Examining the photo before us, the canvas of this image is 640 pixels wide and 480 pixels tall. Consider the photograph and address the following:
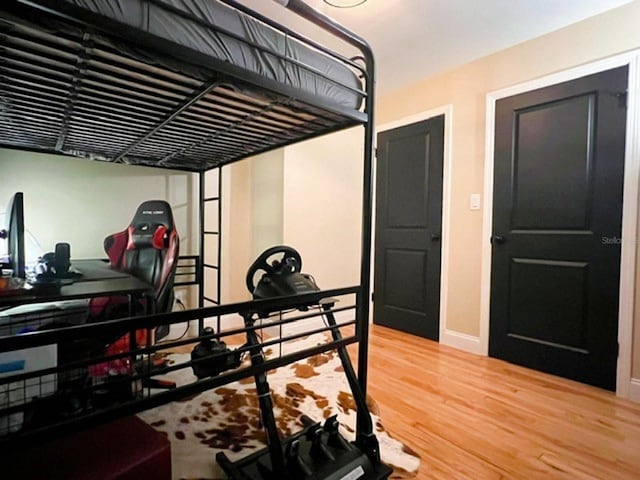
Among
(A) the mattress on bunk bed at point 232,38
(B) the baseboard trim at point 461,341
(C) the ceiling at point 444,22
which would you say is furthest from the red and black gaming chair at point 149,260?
(B) the baseboard trim at point 461,341

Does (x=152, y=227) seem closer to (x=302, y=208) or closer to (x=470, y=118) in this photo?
(x=302, y=208)

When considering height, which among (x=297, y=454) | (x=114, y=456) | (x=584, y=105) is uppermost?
(x=584, y=105)

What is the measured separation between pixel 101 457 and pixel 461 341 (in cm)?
251

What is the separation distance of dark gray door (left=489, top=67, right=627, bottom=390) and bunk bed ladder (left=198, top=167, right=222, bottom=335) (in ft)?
7.32

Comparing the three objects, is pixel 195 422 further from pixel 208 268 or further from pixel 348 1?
pixel 348 1

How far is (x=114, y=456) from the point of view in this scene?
1.01 m

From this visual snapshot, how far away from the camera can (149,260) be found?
1.89 metres

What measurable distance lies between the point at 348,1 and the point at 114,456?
8.01 ft

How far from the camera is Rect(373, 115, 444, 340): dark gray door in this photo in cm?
295

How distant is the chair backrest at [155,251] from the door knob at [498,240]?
2247 millimetres

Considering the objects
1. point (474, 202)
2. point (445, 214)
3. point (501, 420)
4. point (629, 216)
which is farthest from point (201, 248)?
point (629, 216)

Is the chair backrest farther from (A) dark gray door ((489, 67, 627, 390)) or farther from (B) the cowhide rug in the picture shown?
(A) dark gray door ((489, 67, 627, 390))

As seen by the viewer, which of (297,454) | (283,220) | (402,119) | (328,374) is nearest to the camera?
(297,454)

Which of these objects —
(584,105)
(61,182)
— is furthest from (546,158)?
(61,182)
